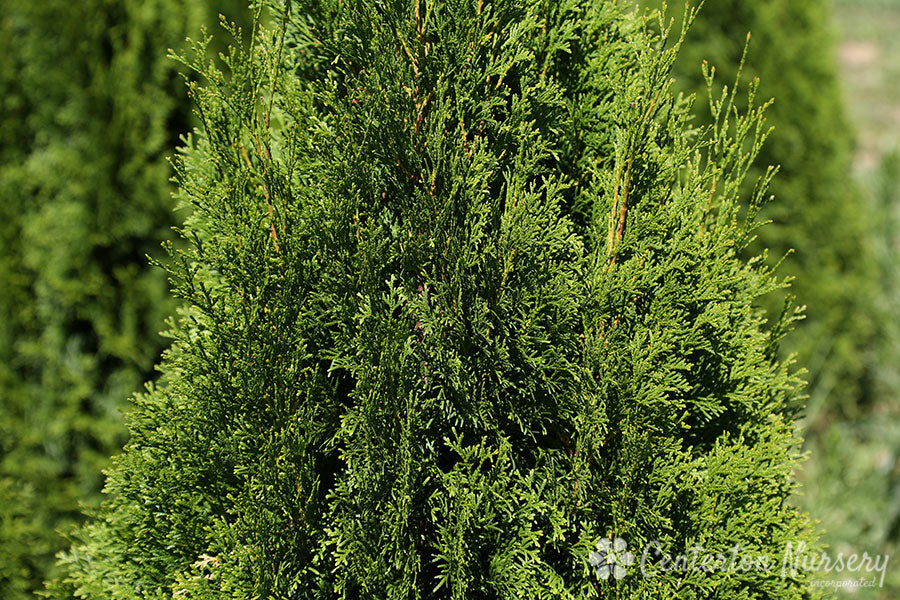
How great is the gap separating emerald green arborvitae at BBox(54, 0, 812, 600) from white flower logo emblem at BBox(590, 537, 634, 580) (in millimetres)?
45

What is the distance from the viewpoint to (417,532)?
94.1 inches

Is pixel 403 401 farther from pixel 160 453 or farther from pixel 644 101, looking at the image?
pixel 644 101

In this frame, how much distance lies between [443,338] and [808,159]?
234 inches

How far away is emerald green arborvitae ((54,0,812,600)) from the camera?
2.27 metres

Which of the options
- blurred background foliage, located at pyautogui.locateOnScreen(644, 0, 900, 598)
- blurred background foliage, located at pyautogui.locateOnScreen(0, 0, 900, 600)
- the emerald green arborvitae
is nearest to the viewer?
the emerald green arborvitae

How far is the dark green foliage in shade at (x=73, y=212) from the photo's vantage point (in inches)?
201

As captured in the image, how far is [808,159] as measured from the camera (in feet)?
22.4

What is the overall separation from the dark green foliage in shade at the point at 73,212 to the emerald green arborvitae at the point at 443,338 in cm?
302

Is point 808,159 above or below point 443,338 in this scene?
above
